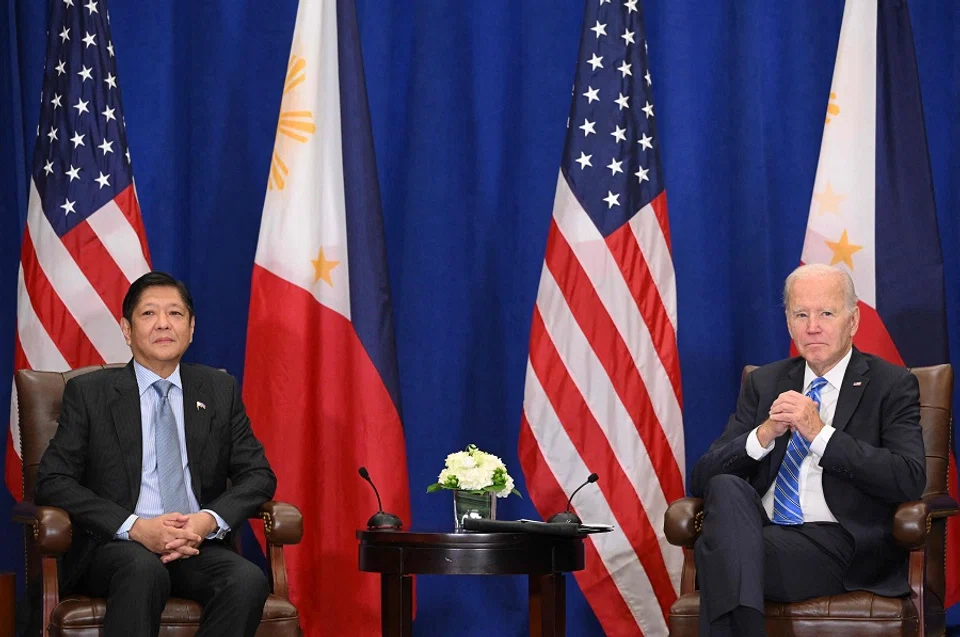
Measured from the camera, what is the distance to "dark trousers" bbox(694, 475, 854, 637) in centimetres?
339

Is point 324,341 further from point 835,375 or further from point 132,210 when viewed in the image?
point 835,375

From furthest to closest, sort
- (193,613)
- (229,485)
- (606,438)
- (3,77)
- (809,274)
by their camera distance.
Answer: (3,77), (606,438), (229,485), (809,274), (193,613)

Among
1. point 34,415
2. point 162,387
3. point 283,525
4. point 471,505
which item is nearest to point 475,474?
point 471,505

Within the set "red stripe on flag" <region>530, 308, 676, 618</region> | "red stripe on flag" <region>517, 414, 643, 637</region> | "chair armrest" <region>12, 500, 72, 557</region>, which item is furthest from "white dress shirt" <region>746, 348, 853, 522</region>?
"chair armrest" <region>12, 500, 72, 557</region>

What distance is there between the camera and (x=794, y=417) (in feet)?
12.1

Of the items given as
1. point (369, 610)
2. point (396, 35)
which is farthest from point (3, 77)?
point (369, 610)

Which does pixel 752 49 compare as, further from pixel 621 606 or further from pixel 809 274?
pixel 621 606

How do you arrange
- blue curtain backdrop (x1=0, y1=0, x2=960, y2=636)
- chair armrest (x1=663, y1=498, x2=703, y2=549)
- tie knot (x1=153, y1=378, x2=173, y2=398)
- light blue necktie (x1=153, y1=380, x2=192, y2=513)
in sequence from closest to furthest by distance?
1. chair armrest (x1=663, y1=498, x2=703, y2=549)
2. light blue necktie (x1=153, y1=380, x2=192, y2=513)
3. tie knot (x1=153, y1=378, x2=173, y2=398)
4. blue curtain backdrop (x1=0, y1=0, x2=960, y2=636)

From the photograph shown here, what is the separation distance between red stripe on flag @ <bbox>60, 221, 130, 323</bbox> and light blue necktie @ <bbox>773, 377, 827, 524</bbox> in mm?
2531

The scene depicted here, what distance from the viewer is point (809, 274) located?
3998mm

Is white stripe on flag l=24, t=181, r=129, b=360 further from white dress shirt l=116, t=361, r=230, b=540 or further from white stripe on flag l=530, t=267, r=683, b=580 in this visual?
white stripe on flag l=530, t=267, r=683, b=580

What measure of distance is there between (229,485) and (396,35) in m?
2.26

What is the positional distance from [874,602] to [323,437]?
2195mm

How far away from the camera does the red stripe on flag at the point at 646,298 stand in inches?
191
